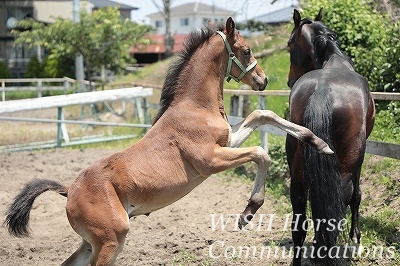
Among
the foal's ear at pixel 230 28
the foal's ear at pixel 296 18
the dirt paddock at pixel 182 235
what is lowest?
the dirt paddock at pixel 182 235

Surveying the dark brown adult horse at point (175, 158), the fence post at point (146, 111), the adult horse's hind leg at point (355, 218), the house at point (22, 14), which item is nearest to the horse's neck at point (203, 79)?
the dark brown adult horse at point (175, 158)

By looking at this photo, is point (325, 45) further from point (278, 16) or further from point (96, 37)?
point (278, 16)

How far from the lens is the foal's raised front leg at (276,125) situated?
16.4ft

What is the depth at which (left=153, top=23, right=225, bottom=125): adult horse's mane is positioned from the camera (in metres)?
5.41

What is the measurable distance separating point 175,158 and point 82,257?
112cm

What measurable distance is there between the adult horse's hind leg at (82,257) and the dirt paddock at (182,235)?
1.01 m

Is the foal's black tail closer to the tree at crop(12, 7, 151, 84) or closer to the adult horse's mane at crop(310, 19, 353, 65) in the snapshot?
the adult horse's mane at crop(310, 19, 353, 65)

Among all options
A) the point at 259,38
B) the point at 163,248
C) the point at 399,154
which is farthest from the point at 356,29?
the point at 259,38

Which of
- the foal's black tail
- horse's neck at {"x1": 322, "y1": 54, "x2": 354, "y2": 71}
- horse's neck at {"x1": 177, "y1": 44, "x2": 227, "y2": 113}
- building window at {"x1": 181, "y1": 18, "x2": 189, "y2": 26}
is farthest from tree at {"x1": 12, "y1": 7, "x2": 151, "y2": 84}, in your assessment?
building window at {"x1": 181, "y1": 18, "x2": 189, "y2": 26}

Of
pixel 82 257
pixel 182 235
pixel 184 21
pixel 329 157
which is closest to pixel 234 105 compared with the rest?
pixel 182 235

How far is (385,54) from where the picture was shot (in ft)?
31.4

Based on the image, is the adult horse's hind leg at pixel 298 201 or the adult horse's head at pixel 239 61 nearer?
the adult horse's head at pixel 239 61

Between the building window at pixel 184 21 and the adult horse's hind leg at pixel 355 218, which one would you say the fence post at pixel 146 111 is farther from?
the building window at pixel 184 21

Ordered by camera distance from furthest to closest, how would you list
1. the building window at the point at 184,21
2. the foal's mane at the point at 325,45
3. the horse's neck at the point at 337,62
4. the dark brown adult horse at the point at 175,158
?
the building window at the point at 184,21 → the foal's mane at the point at 325,45 → the horse's neck at the point at 337,62 → the dark brown adult horse at the point at 175,158
